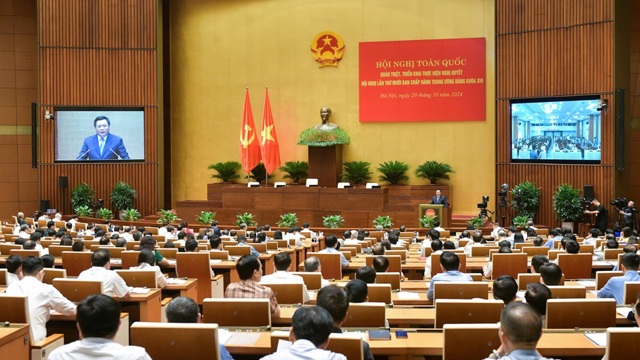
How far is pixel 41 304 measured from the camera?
17.4ft

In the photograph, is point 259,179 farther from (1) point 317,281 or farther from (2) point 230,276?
(1) point 317,281

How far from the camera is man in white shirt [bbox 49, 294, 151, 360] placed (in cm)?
321

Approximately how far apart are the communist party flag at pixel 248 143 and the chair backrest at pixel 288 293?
47.6ft

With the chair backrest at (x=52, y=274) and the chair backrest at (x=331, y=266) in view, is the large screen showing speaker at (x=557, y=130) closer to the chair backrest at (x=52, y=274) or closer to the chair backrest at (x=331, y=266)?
the chair backrest at (x=331, y=266)

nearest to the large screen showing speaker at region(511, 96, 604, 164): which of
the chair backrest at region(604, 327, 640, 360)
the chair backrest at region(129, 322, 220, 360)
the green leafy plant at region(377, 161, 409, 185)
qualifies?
the green leafy plant at region(377, 161, 409, 185)

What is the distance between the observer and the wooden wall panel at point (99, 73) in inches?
811

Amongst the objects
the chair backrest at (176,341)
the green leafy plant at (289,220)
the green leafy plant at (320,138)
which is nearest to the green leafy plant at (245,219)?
the green leafy plant at (289,220)

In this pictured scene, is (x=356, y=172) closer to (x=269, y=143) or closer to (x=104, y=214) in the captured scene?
(x=269, y=143)

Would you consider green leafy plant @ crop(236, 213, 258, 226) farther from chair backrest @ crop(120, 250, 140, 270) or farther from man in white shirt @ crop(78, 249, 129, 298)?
man in white shirt @ crop(78, 249, 129, 298)

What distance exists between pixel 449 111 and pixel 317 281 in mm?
14728

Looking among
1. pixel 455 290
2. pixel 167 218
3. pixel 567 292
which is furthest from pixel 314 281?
pixel 167 218

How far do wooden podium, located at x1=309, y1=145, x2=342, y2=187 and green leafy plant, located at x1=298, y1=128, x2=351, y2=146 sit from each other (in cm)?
31

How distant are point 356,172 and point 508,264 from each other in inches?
462

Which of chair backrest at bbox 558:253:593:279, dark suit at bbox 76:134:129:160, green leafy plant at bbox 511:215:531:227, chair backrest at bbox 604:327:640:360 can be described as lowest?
green leafy plant at bbox 511:215:531:227
